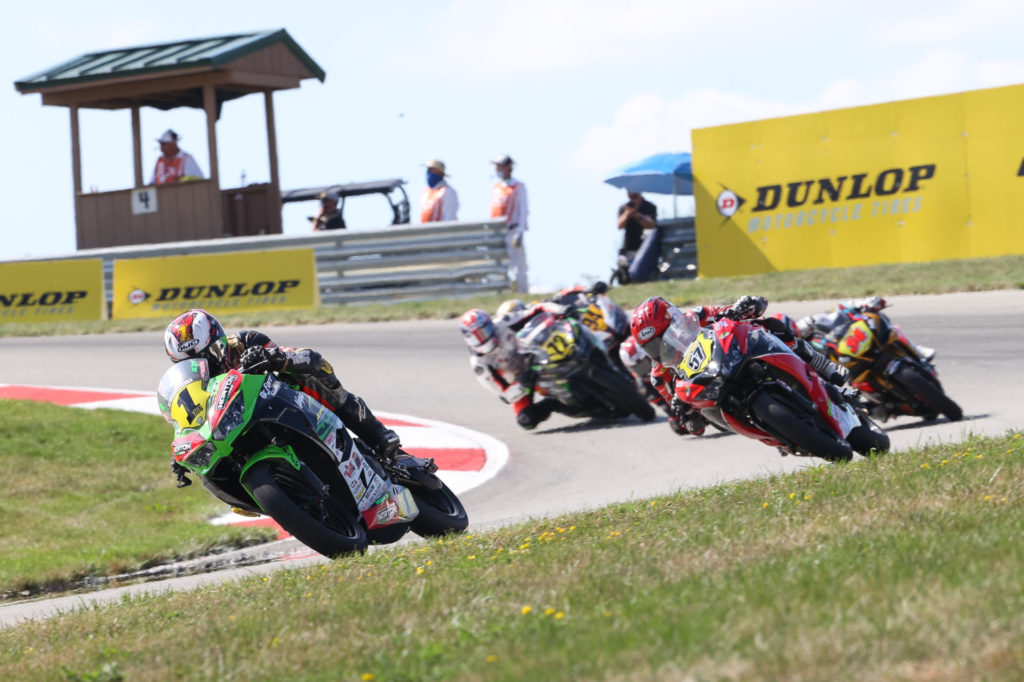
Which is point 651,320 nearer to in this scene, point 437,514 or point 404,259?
point 437,514

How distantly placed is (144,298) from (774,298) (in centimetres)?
1034

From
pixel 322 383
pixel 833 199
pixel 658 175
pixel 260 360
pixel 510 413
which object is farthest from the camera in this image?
pixel 658 175

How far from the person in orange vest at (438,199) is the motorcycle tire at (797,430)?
536 inches

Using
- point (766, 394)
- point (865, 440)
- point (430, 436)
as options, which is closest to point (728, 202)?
point (430, 436)

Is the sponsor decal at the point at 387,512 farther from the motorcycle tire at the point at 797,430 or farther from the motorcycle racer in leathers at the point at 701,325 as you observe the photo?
the motorcycle tire at the point at 797,430

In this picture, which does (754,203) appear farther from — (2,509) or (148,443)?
(2,509)

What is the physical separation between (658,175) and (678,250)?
155 inches

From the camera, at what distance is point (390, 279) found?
68.8 feet

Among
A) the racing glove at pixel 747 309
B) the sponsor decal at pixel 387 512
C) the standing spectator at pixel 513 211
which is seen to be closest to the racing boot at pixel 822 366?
the racing glove at pixel 747 309

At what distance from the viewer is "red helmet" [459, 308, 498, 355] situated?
1225 centimetres

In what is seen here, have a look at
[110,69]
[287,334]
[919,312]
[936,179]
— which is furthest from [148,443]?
[110,69]

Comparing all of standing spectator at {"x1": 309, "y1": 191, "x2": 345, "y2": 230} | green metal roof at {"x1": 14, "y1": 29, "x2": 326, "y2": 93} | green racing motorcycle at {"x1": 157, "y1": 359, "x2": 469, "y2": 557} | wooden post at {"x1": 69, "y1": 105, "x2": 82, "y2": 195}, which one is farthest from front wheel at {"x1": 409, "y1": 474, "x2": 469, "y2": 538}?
wooden post at {"x1": 69, "y1": 105, "x2": 82, "y2": 195}

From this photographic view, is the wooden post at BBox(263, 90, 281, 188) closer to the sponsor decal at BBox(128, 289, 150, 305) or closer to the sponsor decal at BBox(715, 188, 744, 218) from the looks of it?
the sponsor decal at BBox(128, 289, 150, 305)

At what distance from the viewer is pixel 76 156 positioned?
26.9 metres
